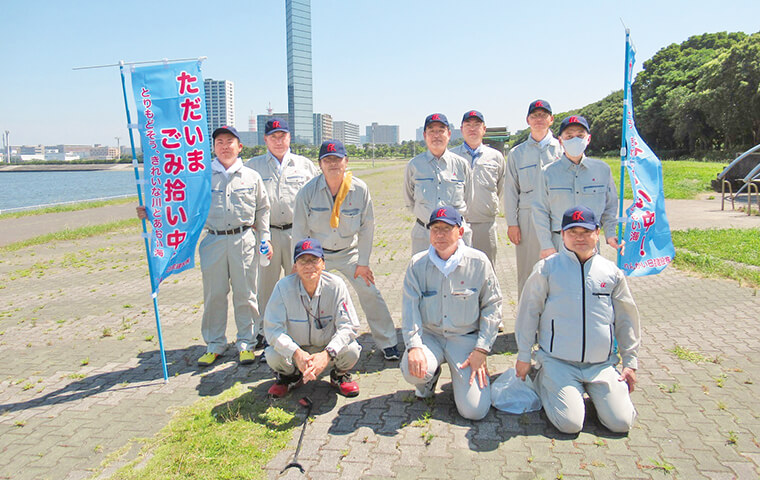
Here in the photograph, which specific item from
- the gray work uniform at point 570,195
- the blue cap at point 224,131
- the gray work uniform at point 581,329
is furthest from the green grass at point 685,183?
the blue cap at point 224,131

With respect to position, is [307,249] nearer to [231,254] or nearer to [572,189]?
[231,254]

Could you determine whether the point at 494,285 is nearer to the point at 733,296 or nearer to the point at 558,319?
the point at 558,319

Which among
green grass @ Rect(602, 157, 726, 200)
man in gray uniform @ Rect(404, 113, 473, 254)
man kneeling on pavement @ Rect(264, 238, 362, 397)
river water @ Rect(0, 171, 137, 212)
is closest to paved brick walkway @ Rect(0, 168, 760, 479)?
man kneeling on pavement @ Rect(264, 238, 362, 397)

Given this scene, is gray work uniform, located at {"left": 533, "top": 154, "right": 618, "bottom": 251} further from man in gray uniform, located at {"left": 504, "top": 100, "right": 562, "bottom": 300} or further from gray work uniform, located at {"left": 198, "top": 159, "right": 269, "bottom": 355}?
gray work uniform, located at {"left": 198, "top": 159, "right": 269, "bottom": 355}

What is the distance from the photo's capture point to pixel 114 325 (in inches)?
255

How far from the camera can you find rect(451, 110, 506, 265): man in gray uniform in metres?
5.57

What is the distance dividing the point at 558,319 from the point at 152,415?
10.9 ft

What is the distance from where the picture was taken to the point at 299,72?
141 metres

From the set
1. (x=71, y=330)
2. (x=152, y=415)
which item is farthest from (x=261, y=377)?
(x=71, y=330)

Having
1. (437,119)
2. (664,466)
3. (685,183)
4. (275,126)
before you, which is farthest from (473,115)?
(685,183)

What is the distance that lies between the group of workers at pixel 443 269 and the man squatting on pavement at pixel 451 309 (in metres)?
0.01

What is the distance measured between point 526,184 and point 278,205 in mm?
2771

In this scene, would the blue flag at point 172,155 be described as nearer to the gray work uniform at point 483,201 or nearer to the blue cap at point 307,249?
the blue cap at point 307,249

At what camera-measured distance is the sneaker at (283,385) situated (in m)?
4.21
